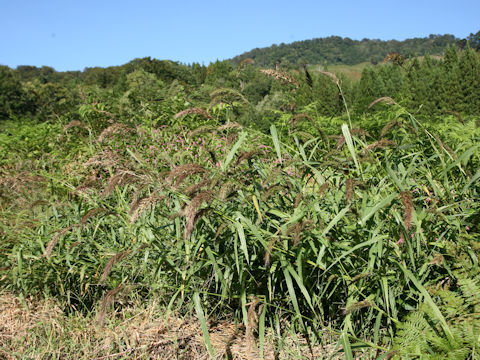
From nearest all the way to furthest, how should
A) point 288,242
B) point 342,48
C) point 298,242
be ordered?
point 298,242 → point 288,242 → point 342,48

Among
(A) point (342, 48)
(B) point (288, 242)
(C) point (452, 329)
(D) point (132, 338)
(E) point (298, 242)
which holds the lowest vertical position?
(D) point (132, 338)

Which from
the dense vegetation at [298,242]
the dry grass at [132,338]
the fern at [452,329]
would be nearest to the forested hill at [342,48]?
the dense vegetation at [298,242]

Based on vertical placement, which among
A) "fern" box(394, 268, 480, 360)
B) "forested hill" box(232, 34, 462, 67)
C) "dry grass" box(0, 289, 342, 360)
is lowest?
"dry grass" box(0, 289, 342, 360)

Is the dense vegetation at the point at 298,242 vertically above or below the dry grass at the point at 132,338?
above

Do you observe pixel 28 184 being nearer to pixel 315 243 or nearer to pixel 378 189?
pixel 315 243

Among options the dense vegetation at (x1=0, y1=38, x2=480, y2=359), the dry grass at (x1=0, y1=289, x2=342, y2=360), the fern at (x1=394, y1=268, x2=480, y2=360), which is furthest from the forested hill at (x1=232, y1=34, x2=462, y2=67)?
the fern at (x1=394, y1=268, x2=480, y2=360)

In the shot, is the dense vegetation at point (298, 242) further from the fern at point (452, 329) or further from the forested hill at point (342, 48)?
the forested hill at point (342, 48)

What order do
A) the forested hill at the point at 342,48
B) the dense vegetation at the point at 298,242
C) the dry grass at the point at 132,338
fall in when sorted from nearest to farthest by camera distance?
1. the dense vegetation at the point at 298,242
2. the dry grass at the point at 132,338
3. the forested hill at the point at 342,48

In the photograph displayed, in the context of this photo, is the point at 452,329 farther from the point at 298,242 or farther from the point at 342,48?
the point at 342,48

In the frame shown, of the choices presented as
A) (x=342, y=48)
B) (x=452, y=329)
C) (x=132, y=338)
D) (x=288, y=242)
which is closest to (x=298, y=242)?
(x=288, y=242)

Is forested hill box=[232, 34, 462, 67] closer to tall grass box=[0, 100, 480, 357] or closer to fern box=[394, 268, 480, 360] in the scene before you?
tall grass box=[0, 100, 480, 357]

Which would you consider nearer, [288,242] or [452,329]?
[452,329]

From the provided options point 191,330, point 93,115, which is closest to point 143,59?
point 93,115

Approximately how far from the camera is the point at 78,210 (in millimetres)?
2586
